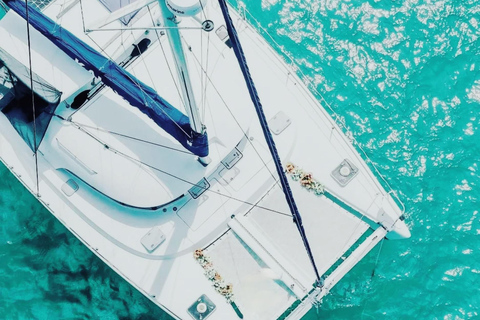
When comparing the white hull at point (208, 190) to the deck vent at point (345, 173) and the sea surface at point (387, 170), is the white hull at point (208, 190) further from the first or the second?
the sea surface at point (387, 170)

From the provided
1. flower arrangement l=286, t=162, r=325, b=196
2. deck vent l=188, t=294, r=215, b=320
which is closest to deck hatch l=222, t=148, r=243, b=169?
flower arrangement l=286, t=162, r=325, b=196

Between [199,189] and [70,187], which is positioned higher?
[70,187]

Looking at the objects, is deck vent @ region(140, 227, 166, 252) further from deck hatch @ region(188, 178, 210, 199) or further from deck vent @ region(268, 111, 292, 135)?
deck vent @ region(268, 111, 292, 135)

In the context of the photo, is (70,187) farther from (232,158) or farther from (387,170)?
(387,170)

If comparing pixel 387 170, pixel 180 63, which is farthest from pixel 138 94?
pixel 387 170

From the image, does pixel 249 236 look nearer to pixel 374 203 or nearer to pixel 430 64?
pixel 374 203

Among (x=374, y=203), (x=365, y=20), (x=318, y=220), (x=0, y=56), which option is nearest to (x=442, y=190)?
(x=374, y=203)

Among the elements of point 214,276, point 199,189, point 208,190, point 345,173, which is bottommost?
point 345,173
